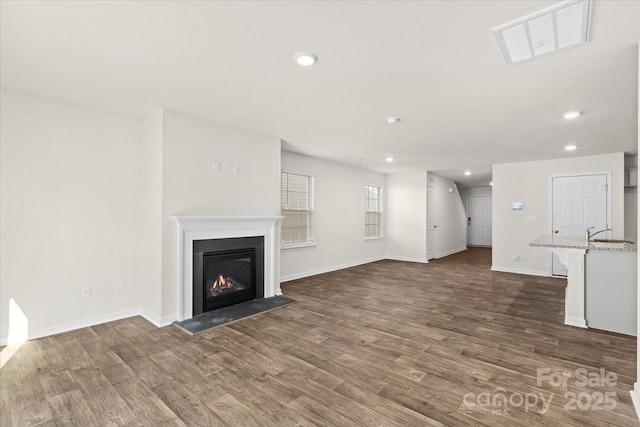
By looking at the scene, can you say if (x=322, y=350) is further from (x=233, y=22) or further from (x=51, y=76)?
(x=51, y=76)

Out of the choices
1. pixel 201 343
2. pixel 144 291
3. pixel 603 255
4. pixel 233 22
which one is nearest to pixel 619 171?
pixel 603 255

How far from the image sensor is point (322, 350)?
9.32 ft

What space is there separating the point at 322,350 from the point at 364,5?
273 centimetres

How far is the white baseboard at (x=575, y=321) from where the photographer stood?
344 cm

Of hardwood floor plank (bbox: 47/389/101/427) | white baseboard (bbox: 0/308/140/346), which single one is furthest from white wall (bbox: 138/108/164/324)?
hardwood floor plank (bbox: 47/389/101/427)

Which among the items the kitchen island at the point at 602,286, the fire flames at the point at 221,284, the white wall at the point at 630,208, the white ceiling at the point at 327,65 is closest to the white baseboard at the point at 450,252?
the white wall at the point at 630,208

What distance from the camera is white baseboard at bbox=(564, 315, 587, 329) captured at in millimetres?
3439

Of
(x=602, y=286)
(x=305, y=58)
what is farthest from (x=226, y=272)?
(x=602, y=286)

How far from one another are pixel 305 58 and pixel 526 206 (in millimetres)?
6322

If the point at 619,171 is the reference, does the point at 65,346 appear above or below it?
below

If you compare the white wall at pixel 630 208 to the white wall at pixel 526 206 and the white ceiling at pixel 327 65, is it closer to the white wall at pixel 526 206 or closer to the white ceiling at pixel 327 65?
the white wall at pixel 526 206

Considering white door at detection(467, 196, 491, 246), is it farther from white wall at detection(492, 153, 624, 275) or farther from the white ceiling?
the white ceiling

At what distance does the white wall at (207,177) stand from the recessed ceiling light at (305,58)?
1.94m

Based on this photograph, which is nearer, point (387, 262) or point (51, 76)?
point (51, 76)
